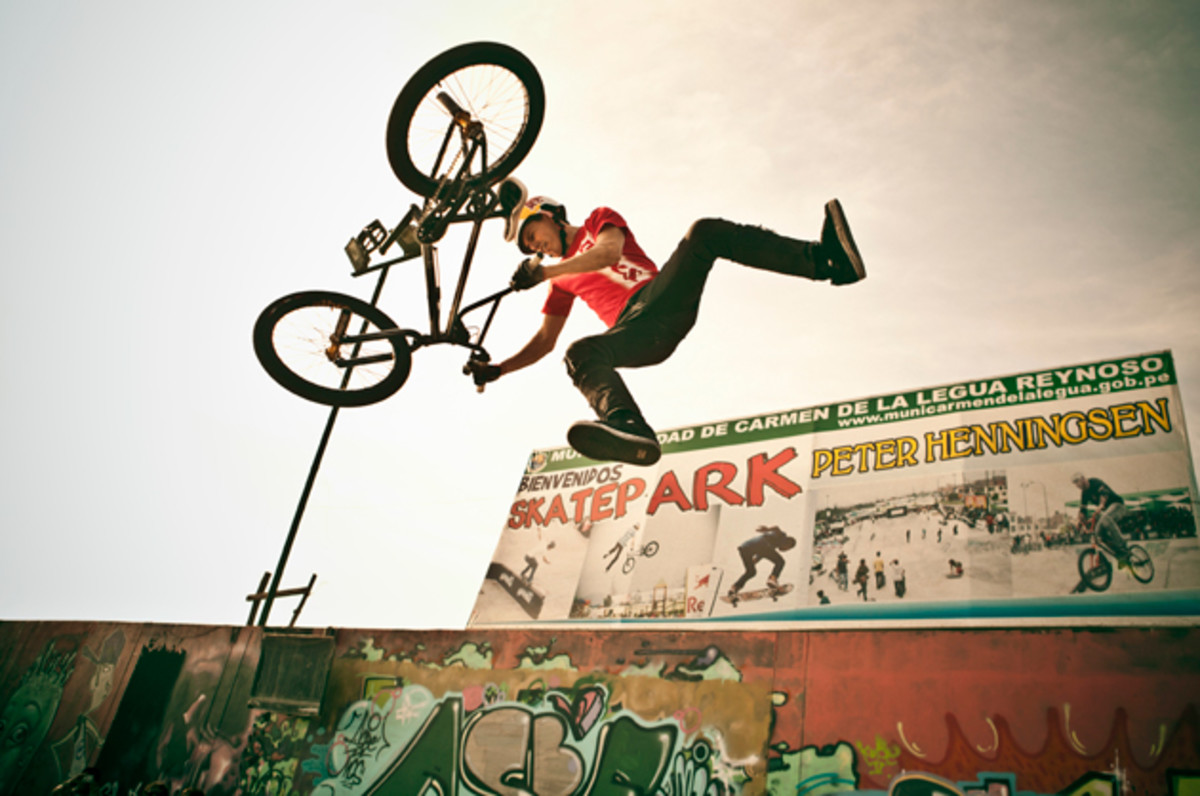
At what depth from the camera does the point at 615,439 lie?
362cm

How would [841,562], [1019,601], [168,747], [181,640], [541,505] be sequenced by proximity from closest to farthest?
[1019,601]
[841,562]
[168,747]
[181,640]
[541,505]

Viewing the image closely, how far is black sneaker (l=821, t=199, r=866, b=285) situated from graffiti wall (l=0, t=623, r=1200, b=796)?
2.13m

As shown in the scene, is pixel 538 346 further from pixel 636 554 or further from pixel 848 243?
pixel 636 554

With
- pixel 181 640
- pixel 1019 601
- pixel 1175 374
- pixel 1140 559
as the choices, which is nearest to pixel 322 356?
pixel 181 640

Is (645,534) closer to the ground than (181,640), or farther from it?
farther from it

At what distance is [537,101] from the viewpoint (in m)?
4.98

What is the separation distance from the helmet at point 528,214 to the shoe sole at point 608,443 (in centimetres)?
155

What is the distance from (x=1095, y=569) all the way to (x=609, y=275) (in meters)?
4.40

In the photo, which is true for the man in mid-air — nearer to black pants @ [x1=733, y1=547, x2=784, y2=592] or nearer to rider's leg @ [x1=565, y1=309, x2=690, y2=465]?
rider's leg @ [x1=565, y1=309, x2=690, y2=465]

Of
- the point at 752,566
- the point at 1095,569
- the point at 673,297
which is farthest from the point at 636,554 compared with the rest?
the point at 673,297

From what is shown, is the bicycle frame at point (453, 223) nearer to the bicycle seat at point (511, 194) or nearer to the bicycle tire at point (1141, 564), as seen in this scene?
the bicycle seat at point (511, 194)

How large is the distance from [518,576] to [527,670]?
10.1 ft

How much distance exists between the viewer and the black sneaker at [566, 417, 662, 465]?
361cm

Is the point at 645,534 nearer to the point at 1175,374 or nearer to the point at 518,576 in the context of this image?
the point at 518,576
